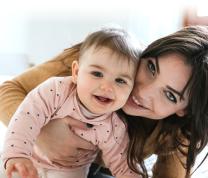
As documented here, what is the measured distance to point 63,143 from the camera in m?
1.03

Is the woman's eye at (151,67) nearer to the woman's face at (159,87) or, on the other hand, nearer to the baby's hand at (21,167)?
the woman's face at (159,87)

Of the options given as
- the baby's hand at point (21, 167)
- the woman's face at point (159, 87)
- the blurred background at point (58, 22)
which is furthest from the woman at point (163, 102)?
the blurred background at point (58, 22)

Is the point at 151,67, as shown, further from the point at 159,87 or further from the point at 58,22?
the point at 58,22

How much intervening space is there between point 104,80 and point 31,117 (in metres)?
0.19

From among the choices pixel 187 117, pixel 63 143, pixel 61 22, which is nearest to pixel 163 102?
pixel 187 117

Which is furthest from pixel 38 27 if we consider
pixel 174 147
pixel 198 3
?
pixel 174 147

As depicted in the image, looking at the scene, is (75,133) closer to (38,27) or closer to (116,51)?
(116,51)

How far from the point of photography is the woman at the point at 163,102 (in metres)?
0.92

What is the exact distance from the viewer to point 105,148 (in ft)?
3.32

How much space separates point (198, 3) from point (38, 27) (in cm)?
120

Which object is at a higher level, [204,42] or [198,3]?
[204,42]

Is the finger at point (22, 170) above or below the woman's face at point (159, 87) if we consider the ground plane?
below

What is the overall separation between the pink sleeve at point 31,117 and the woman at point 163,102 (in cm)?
7

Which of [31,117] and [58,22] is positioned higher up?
[31,117]
